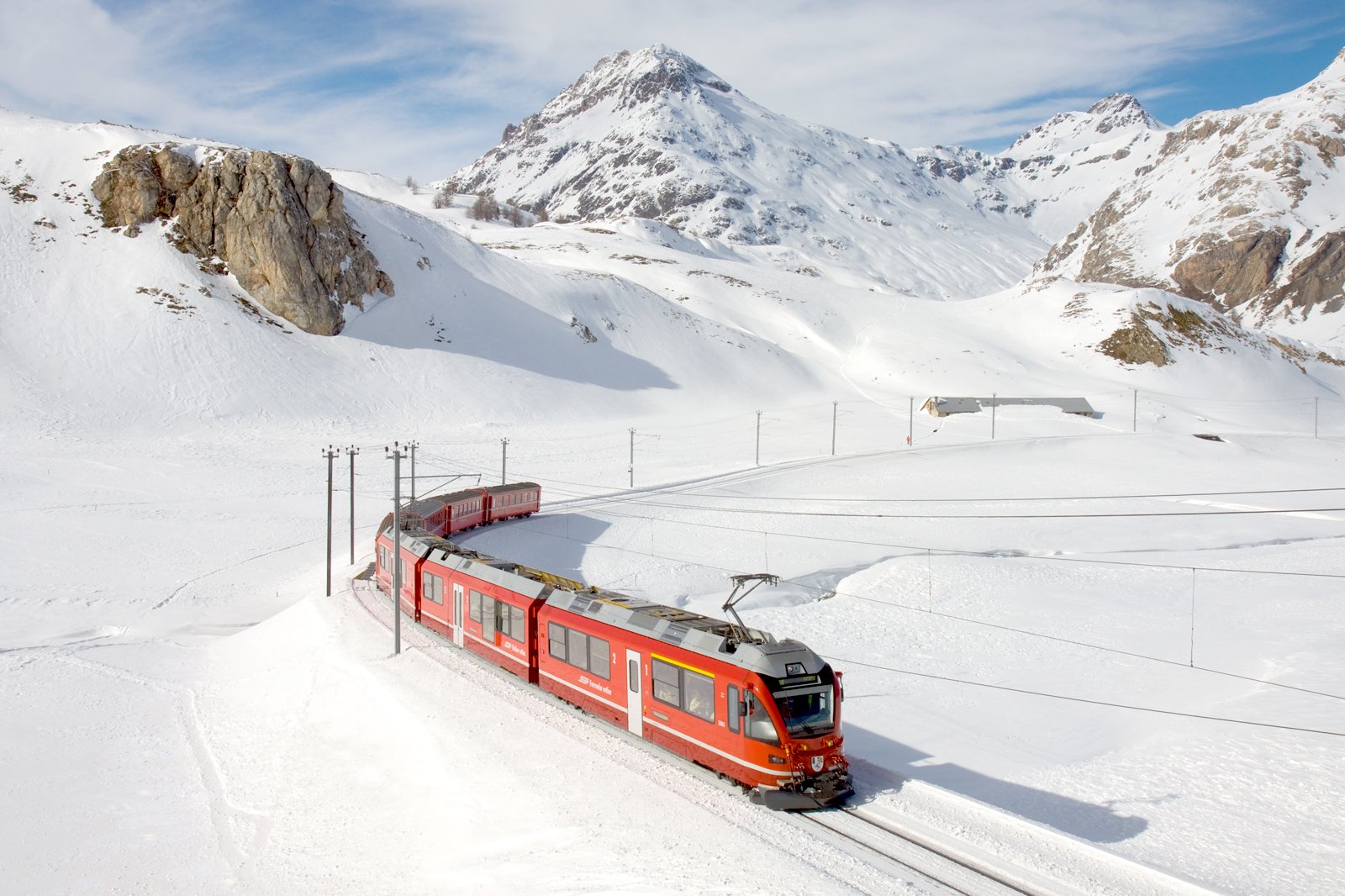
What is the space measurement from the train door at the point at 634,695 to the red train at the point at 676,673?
3 cm

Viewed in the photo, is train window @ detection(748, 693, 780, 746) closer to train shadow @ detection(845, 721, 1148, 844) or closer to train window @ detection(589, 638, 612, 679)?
train shadow @ detection(845, 721, 1148, 844)

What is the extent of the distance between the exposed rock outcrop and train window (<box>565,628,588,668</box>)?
7053 centimetres

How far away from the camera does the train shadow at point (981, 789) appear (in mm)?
16547

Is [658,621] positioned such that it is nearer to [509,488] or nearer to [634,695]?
[634,695]

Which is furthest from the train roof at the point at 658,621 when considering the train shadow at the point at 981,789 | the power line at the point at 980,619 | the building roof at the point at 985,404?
the building roof at the point at 985,404

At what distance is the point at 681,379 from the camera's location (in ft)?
328

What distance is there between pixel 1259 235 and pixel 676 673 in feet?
631

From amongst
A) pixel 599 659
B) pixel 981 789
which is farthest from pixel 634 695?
pixel 981 789

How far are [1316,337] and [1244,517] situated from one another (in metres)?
127

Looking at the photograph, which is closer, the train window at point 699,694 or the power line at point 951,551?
the train window at point 699,694

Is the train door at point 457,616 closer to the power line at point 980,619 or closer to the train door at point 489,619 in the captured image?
the train door at point 489,619

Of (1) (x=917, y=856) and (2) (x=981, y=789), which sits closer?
(1) (x=917, y=856)

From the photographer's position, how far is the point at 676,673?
17.1 meters

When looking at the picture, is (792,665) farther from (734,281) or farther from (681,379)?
(734,281)
